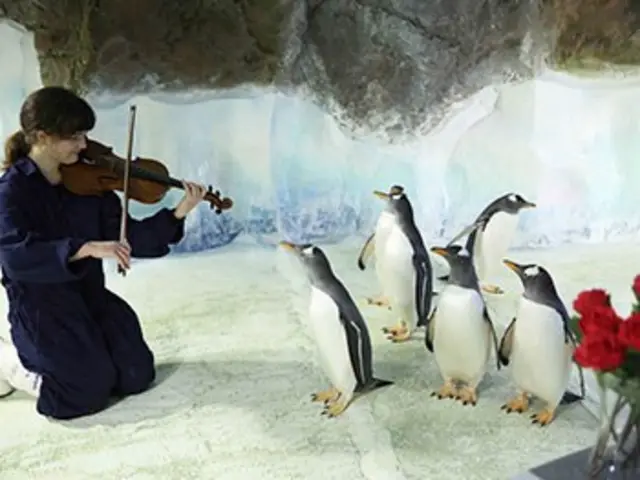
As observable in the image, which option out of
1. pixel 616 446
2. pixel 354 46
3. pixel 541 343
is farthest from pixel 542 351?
pixel 354 46

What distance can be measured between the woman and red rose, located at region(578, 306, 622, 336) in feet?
2.64

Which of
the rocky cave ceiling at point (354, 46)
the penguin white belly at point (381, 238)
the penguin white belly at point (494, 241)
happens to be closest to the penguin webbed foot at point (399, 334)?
the penguin white belly at point (381, 238)

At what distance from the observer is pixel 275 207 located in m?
2.77

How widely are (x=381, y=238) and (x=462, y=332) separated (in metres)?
0.47

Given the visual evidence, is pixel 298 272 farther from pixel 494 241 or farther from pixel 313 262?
pixel 313 262

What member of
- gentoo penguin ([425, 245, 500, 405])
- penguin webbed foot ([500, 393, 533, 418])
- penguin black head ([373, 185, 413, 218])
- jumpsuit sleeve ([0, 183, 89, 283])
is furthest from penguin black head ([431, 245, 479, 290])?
jumpsuit sleeve ([0, 183, 89, 283])

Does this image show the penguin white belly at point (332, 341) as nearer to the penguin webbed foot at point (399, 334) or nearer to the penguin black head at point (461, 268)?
the penguin black head at point (461, 268)

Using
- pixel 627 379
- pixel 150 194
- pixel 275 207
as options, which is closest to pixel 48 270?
pixel 150 194

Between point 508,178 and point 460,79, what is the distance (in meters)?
0.33

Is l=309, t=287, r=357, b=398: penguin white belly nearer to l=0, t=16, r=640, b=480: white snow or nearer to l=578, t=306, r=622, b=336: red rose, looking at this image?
l=0, t=16, r=640, b=480: white snow

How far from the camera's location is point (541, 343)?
157 centimetres

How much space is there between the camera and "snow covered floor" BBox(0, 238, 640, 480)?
150 cm

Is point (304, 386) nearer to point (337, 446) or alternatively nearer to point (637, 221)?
point (337, 446)

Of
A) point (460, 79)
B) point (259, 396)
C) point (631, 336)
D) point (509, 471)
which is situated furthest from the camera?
point (460, 79)
